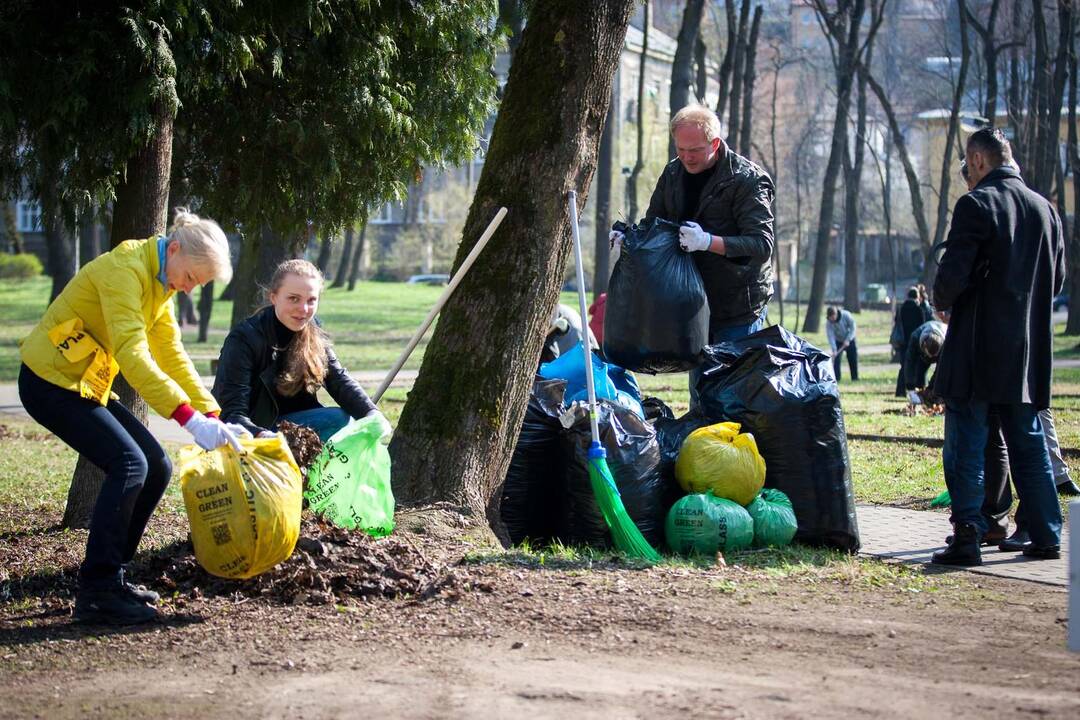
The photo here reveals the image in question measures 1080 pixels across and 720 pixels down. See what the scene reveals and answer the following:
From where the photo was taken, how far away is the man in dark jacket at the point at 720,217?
21.2 feet

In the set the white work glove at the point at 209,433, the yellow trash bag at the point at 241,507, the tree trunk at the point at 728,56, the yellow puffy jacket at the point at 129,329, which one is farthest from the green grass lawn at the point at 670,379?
the tree trunk at the point at 728,56

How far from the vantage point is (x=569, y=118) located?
5.92 m

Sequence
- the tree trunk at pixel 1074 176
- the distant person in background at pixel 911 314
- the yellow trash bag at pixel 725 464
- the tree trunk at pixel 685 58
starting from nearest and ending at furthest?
1. the yellow trash bag at pixel 725 464
2. the distant person in background at pixel 911 314
3. the tree trunk at pixel 685 58
4. the tree trunk at pixel 1074 176

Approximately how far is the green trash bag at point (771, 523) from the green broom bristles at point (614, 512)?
0.54 metres

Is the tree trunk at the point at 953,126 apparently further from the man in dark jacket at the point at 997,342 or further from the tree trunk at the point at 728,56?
the man in dark jacket at the point at 997,342

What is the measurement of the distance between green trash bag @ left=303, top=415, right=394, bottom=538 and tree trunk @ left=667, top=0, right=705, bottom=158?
53.3 feet

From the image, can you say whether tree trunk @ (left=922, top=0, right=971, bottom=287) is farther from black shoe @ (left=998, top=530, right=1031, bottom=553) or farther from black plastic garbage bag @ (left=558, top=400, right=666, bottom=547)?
black plastic garbage bag @ (left=558, top=400, right=666, bottom=547)

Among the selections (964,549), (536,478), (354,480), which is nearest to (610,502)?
(536,478)

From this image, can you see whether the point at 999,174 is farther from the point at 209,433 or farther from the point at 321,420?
the point at 209,433

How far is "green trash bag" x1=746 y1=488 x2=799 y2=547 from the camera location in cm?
605

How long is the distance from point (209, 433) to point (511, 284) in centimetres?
183

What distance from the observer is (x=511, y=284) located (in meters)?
5.91

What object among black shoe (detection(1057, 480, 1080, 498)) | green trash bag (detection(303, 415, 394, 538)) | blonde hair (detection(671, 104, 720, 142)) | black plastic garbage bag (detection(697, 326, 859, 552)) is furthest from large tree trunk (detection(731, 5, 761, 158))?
green trash bag (detection(303, 415, 394, 538))

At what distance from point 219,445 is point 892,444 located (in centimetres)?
775
